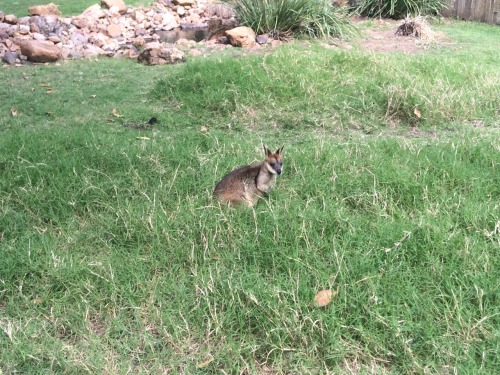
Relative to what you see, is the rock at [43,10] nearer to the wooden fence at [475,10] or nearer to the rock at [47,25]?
the rock at [47,25]

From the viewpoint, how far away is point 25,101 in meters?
6.18

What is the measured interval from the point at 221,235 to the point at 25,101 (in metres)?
4.11

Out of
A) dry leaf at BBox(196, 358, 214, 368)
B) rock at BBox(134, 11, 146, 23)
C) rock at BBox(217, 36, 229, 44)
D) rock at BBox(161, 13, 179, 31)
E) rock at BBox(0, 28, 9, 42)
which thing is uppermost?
dry leaf at BBox(196, 358, 214, 368)

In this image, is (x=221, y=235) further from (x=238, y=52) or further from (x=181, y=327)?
(x=238, y=52)

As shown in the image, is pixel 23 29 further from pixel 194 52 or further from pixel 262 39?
pixel 262 39

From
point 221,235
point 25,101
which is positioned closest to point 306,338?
point 221,235

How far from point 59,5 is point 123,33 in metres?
3.32

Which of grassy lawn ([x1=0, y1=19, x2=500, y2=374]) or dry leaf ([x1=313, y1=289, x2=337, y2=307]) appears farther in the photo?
dry leaf ([x1=313, y1=289, x2=337, y2=307])

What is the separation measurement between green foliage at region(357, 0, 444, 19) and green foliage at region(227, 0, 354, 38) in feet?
6.71

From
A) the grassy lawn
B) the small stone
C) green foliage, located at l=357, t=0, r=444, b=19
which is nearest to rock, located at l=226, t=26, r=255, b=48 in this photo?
the small stone

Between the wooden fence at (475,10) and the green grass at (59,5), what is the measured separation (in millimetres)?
8030

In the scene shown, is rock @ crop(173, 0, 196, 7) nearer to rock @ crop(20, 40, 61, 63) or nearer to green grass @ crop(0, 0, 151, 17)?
green grass @ crop(0, 0, 151, 17)

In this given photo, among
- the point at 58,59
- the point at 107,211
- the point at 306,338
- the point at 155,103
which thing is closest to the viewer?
the point at 306,338

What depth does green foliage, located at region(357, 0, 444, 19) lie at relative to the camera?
1133 cm
